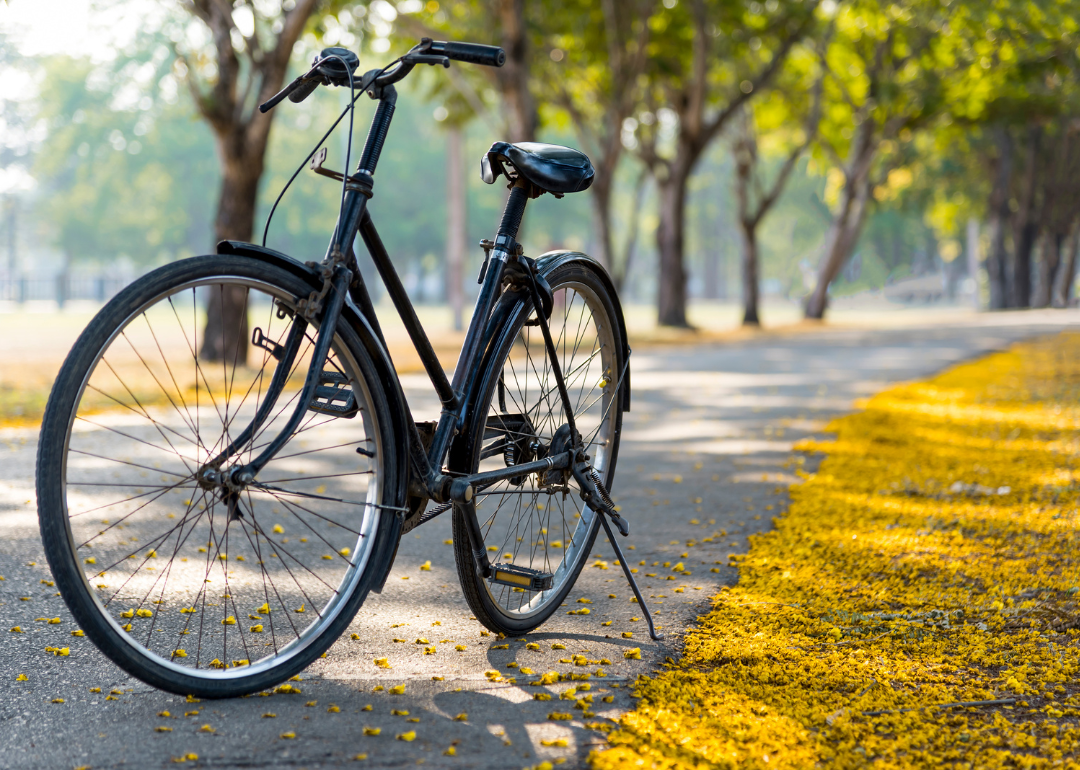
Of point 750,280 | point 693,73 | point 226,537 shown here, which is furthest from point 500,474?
point 750,280

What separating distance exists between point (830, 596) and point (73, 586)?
2.42m

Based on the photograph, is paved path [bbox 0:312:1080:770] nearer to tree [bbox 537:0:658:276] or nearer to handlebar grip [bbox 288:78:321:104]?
handlebar grip [bbox 288:78:321:104]

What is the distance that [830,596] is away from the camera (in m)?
3.63

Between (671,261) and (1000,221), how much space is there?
48.3ft

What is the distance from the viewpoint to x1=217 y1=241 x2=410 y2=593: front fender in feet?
8.07

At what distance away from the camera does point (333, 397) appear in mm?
2609

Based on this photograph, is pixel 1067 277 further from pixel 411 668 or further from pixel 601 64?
pixel 411 668

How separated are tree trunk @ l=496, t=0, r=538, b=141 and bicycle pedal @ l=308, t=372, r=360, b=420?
42.5 ft

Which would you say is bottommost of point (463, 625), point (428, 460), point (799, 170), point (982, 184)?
point (463, 625)

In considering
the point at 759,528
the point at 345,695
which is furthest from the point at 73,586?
the point at 759,528

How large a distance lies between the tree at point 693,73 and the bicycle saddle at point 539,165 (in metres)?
16.9

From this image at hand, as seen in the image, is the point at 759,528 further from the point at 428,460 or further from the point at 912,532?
the point at 428,460

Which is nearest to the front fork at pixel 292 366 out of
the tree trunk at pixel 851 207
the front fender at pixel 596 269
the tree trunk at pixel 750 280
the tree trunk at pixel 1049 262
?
the front fender at pixel 596 269

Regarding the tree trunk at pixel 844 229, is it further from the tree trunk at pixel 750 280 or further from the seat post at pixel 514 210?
the seat post at pixel 514 210
